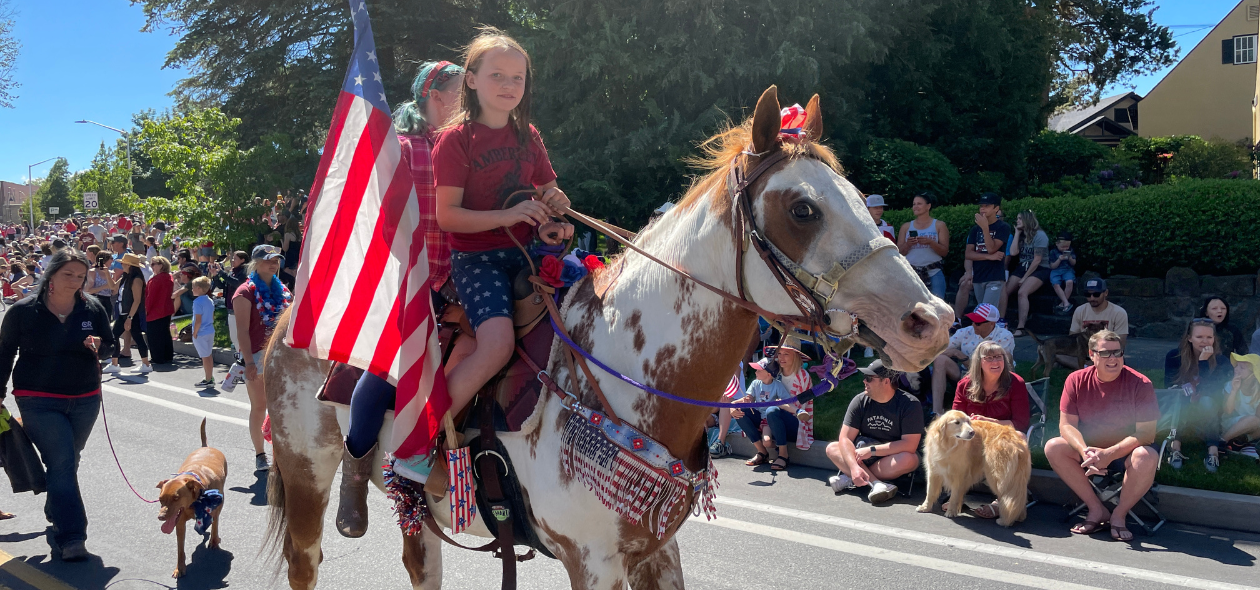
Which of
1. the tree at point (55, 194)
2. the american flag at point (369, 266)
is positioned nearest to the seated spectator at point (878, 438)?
the american flag at point (369, 266)

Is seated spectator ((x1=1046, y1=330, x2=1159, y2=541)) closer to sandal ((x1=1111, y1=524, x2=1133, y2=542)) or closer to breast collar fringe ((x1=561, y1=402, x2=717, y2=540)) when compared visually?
sandal ((x1=1111, y1=524, x2=1133, y2=542))

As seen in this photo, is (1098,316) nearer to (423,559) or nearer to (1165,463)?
(1165,463)

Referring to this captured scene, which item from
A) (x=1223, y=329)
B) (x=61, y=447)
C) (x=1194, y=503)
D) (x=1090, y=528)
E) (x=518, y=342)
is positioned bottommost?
(x=1090, y=528)

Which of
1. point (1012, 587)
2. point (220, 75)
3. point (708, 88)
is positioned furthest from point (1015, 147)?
point (220, 75)

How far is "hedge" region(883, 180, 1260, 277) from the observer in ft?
33.8

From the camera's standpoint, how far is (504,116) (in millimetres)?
3244

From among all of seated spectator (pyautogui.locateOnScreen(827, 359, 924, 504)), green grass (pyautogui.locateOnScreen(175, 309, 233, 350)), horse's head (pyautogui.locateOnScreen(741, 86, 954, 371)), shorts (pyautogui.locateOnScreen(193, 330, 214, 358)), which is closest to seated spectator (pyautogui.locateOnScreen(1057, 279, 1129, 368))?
seated spectator (pyautogui.locateOnScreen(827, 359, 924, 504))

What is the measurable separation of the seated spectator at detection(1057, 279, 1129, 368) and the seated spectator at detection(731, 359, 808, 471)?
325 centimetres

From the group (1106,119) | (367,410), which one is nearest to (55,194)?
(1106,119)

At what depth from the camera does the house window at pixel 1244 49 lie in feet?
123

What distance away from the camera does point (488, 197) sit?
319 centimetres

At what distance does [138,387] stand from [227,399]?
2.25 meters

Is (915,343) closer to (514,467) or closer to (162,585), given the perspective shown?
(514,467)

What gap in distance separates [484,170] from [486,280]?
0.41 meters
